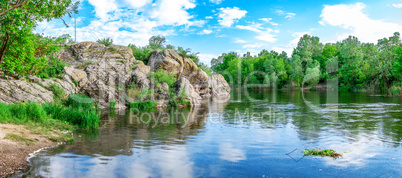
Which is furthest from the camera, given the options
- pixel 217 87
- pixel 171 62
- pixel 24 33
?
pixel 217 87

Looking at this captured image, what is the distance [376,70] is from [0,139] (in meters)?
74.5

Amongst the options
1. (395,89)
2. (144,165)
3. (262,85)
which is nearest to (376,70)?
(395,89)

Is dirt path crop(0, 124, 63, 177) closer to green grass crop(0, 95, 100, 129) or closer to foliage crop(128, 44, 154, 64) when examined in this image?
green grass crop(0, 95, 100, 129)

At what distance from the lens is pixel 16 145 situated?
9359 millimetres

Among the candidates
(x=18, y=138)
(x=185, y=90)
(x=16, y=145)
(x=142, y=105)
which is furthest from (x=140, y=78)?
(x=16, y=145)

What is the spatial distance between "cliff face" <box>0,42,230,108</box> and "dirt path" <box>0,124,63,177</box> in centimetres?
1002

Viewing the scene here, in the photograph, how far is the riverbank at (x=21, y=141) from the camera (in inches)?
307

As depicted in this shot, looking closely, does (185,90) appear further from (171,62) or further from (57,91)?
(57,91)

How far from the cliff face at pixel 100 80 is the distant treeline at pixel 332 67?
126 feet

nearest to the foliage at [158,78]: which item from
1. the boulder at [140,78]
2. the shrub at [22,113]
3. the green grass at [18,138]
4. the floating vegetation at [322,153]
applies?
the boulder at [140,78]

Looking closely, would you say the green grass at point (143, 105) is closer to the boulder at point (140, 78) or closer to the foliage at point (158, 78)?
the boulder at point (140, 78)

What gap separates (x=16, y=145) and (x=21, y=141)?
1.84 ft

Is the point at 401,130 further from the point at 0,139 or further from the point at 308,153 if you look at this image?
the point at 0,139

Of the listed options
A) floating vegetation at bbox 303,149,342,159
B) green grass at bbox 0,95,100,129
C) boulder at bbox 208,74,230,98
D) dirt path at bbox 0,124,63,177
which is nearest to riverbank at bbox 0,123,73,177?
dirt path at bbox 0,124,63,177
